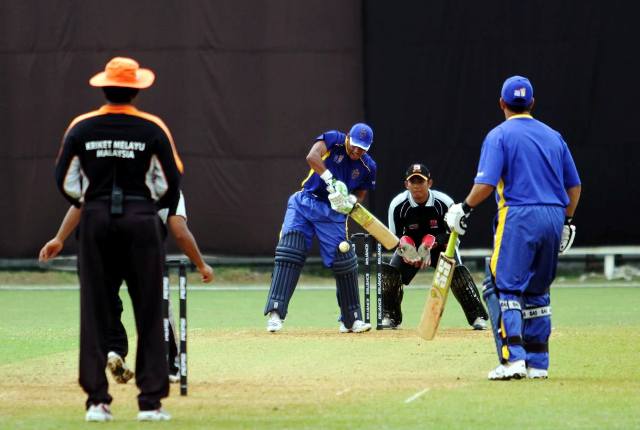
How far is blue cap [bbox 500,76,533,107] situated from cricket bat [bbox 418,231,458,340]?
37.9 inches

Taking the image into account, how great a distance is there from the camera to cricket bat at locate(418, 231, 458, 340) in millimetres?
9578

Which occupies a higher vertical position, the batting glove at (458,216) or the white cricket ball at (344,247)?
the batting glove at (458,216)

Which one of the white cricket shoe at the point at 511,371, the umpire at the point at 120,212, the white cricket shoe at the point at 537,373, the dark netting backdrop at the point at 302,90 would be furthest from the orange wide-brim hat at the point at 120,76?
the dark netting backdrop at the point at 302,90

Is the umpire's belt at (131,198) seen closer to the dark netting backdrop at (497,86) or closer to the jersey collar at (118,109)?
the jersey collar at (118,109)

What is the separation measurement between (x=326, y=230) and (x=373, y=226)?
1.60ft

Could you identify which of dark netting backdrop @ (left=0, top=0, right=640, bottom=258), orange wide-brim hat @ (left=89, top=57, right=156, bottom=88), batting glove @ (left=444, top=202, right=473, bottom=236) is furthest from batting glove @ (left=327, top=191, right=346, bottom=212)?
dark netting backdrop @ (left=0, top=0, right=640, bottom=258)

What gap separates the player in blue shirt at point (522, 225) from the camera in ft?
29.6

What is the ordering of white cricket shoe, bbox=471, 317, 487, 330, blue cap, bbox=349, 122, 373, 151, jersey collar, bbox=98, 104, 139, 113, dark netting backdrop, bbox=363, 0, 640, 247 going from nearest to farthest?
jersey collar, bbox=98, 104, 139, 113 → blue cap, bbox=349, 122, 373, 151 → white cricket shoe, bbox=471, 317, 487, 330 → dark netting backdrop, bbox=363, 0, 640, 247

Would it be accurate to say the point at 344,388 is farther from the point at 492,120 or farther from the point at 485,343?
the point at 492,120

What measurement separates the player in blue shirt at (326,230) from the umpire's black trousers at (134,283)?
5.49m

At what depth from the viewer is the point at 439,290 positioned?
9.63 meters

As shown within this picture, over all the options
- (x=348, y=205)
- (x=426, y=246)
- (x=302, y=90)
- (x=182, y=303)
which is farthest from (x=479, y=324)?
(x=302, y=90)

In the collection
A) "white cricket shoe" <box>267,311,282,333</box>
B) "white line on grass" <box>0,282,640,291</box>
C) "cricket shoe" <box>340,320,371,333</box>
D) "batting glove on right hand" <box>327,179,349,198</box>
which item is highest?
"batting glove on right hand" <box>327,179,349,198</box>

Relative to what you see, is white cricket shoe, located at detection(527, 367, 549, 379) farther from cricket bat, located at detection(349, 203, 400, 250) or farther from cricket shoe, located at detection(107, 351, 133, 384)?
cricket bat, located at detection(349, 203, 400, 250)
